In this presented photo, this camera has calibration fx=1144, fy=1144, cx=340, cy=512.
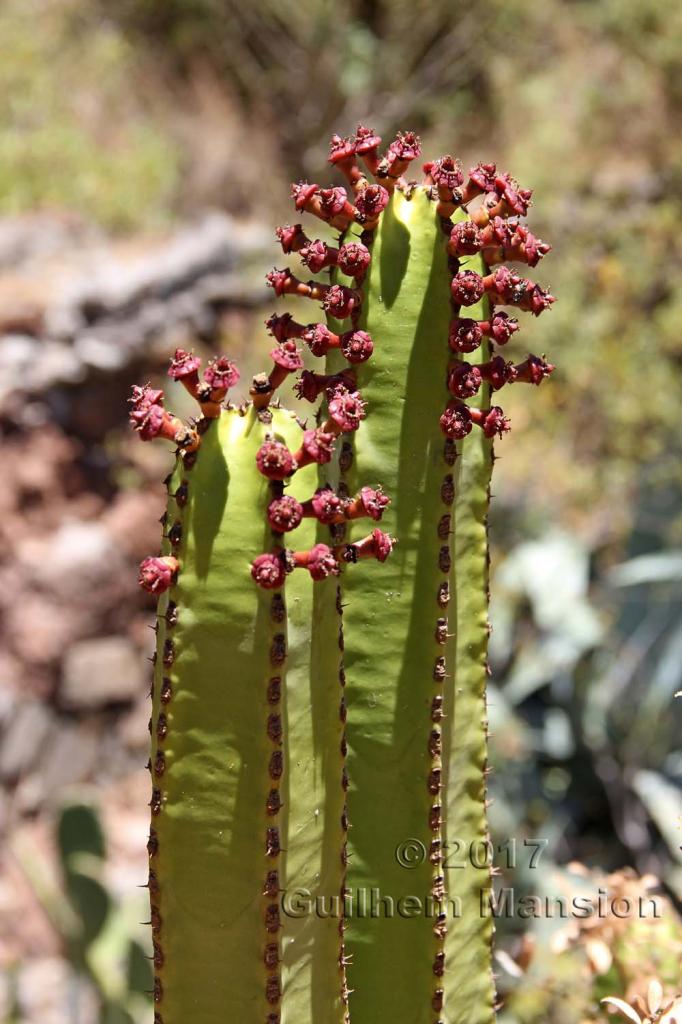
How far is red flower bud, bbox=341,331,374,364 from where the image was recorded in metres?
1.20

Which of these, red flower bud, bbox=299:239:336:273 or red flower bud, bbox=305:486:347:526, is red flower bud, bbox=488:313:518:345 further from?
red flower bud, bbox=305:486:347:526

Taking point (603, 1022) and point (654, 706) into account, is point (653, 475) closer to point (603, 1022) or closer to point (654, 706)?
point (654, 706)

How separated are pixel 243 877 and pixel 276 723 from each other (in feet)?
0.55

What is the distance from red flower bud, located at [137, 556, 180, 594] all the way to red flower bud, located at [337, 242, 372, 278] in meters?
0.37

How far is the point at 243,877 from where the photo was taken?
113 centimetres

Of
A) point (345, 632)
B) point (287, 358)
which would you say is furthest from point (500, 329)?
point (345, 632)

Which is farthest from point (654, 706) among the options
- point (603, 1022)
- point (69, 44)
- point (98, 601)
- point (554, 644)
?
point (69, 44)

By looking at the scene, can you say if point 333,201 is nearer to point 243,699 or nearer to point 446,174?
point 446,174

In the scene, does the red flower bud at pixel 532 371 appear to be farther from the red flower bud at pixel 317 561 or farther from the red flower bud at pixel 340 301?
the red flower bud at pixel 317 561

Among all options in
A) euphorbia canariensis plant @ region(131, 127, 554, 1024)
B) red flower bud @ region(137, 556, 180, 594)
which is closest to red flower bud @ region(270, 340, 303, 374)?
euphorbia canariensis plant @ region(131, 127, 554, 1024)

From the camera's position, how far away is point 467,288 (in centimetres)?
124

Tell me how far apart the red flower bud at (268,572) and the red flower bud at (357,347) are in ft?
0.86

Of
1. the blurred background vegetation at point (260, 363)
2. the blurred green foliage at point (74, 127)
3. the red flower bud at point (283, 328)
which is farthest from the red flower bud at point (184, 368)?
the blurred green foliage at point (74, 127)

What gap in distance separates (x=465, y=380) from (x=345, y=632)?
32 cm
